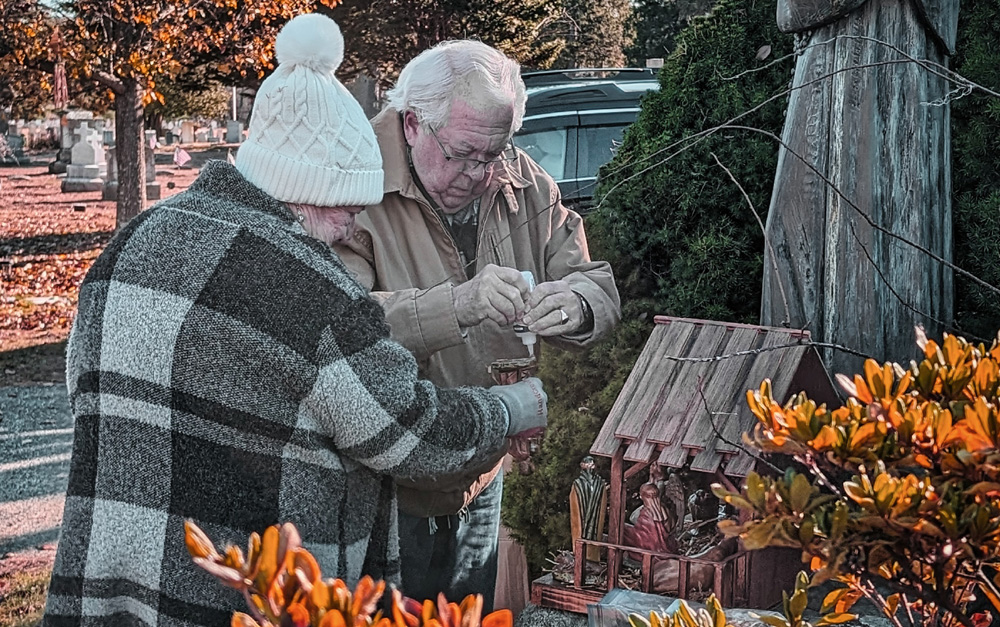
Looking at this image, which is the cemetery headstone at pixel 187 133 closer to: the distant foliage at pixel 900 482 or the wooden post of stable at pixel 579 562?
the wooden post of stable at pixel 579 562

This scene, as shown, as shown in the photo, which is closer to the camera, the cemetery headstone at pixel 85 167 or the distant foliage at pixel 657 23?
the cemetery headstone at pixel 85 167

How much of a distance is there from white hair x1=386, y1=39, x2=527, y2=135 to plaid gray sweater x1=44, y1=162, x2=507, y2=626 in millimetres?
592

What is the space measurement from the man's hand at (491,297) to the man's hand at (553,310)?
120 millimetres

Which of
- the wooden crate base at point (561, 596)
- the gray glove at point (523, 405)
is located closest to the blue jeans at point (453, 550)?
the wooden crate base at point (561, 596)

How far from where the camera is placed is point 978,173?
10.5ft

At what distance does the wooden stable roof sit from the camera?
231cm

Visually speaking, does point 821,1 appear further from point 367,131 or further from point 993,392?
point 993,392

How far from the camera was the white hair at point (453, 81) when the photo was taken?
2.33 meters

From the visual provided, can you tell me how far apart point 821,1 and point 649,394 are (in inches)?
48.1

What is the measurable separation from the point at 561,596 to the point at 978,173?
5.75 feet

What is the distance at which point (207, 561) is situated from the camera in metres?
1.00

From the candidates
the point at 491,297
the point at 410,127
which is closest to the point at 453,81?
the point at 410,127

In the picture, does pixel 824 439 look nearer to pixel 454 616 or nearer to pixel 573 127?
pixel 454 616

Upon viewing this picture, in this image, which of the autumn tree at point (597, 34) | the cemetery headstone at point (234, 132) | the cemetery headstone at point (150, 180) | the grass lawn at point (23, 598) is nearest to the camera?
the grass lawn at point (23, 598)
